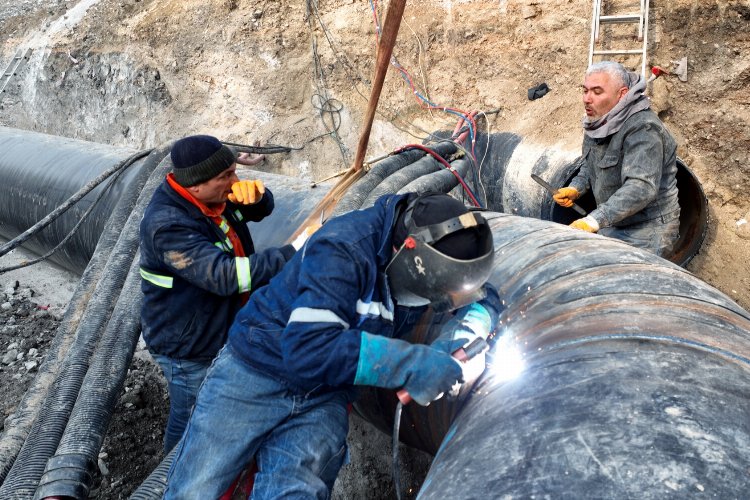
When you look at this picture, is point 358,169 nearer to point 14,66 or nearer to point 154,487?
point 154,487

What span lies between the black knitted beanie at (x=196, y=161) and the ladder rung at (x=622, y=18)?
465 cm

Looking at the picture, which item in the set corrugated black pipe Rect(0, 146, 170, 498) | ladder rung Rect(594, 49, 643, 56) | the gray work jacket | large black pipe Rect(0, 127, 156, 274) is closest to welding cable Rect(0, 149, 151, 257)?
large black pipe Rect(0, 127, 156, 274)

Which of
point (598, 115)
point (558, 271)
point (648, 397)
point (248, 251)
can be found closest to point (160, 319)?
point (248, 251)

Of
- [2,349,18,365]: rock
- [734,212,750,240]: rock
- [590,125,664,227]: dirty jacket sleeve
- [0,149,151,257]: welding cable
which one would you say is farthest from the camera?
[734,212,750,240]: rock

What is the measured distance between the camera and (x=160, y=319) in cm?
257

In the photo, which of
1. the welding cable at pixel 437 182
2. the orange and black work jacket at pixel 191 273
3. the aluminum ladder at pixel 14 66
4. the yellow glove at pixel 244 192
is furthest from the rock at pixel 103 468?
the aluminum ladder at pixel 14 66

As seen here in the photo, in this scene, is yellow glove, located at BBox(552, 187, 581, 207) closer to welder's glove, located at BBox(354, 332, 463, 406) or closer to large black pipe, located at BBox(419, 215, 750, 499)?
large black pipe, located at BBox(419, 215, 750, 499)

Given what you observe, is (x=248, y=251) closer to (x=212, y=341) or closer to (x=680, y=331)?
(x=212, y=341)

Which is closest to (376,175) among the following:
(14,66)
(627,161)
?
(627,161)

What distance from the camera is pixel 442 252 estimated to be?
1.66 meters

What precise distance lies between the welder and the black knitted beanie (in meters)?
0.72

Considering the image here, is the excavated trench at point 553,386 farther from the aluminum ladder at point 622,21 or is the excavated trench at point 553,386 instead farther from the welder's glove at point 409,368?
the aluminum ladder at point 622,21

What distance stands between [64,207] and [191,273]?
7.28ft

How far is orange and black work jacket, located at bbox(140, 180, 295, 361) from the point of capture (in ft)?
7.82
